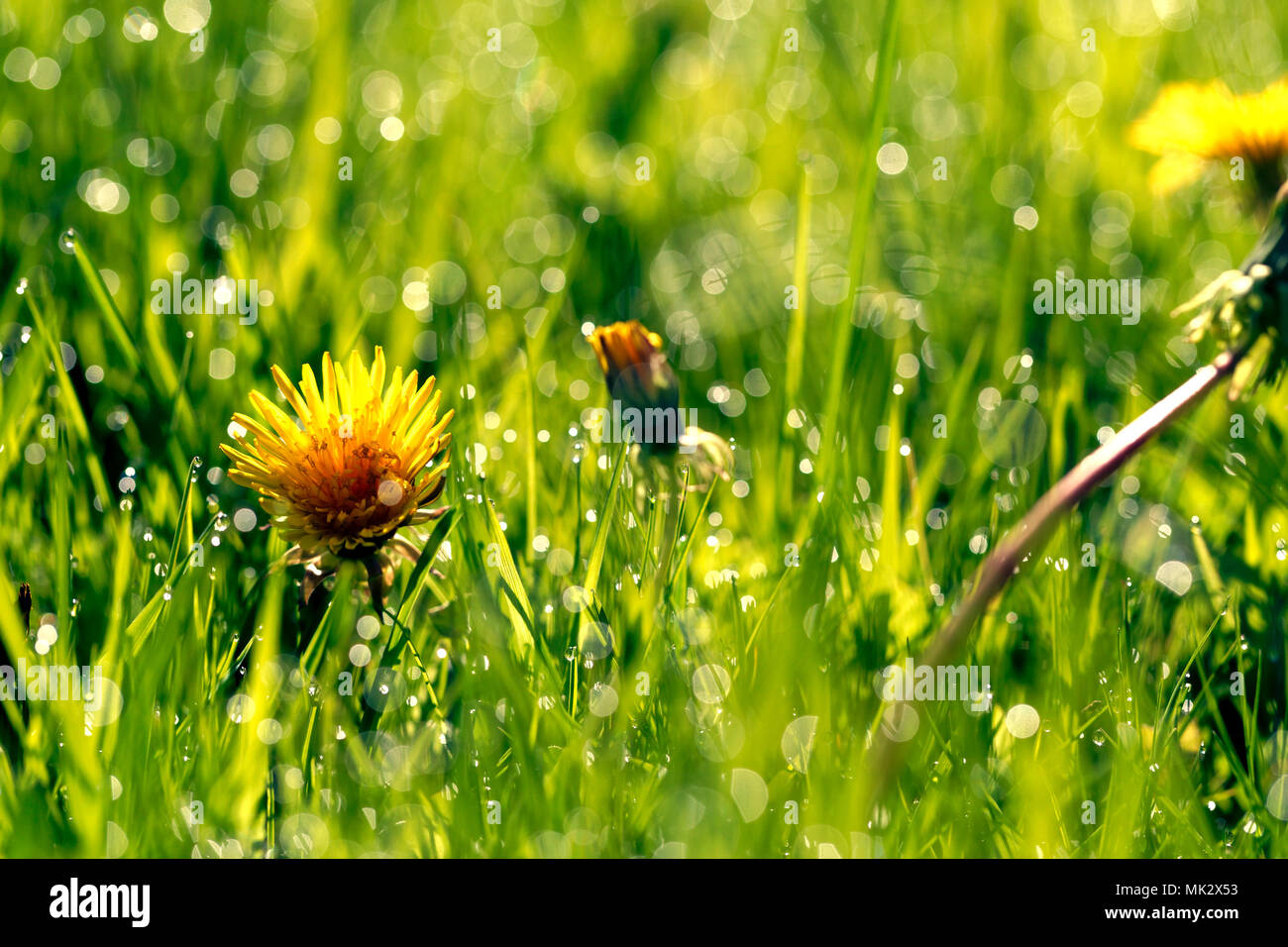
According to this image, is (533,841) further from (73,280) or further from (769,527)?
(73,280)

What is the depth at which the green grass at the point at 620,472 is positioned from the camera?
990 mm

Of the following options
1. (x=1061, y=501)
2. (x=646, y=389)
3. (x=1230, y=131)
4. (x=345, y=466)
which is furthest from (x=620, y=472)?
(x=1230, y=131)

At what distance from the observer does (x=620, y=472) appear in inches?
45.7

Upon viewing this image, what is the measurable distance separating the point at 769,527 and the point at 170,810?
677 mm

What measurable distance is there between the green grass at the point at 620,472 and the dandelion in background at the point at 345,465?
2.6 inches

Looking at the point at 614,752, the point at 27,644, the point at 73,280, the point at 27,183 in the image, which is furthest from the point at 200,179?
the point at 614,752

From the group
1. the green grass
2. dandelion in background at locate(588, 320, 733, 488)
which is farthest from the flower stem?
dandelion in background at locate(588, 320, 733, 488)

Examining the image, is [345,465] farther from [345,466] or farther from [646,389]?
[646,389]

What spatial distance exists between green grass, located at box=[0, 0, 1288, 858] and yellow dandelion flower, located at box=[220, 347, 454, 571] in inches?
2.6

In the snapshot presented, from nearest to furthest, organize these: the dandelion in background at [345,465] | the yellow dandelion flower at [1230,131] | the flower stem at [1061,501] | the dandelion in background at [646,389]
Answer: the flower stem at [1061,501] → the dandelion in background at [345,465] → the dandelion in background at [646,389] → the yellow dandelion flower at [1230,131]

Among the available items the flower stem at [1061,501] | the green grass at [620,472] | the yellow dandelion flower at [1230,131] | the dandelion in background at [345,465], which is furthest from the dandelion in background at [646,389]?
the yellow dandelion flower at [1230,131]

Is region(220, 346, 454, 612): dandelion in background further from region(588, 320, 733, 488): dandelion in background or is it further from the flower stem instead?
the flower stem

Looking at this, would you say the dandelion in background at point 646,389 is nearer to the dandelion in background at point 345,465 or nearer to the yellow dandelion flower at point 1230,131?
the dandelion in background at point 345,465
